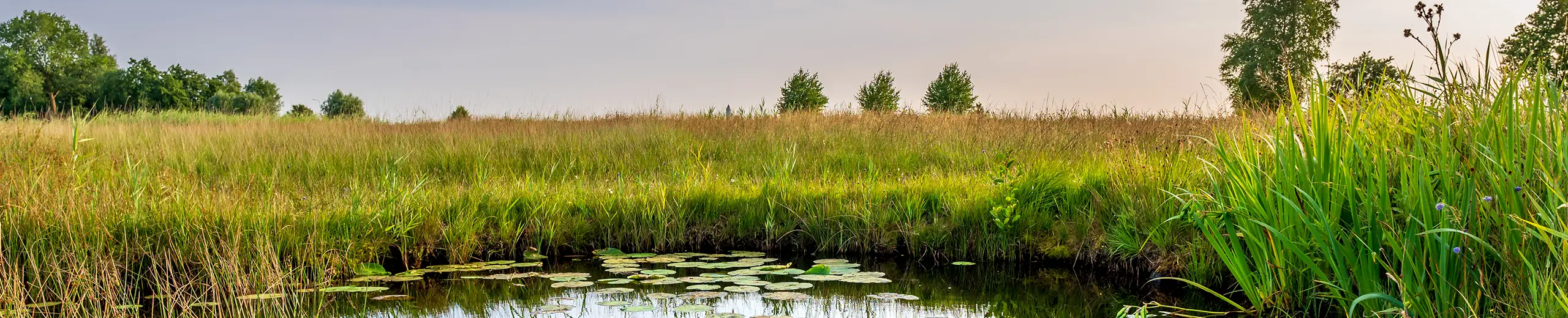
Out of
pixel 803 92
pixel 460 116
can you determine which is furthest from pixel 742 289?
pixel 803 92

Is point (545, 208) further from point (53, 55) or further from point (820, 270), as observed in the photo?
point (53, 55)

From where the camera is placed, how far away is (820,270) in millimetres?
4555

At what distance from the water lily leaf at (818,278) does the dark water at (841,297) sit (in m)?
0.04

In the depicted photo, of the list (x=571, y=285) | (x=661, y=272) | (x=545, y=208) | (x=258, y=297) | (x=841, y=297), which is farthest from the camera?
(x=545, y=208)

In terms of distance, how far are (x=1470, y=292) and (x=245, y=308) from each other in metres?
4.44

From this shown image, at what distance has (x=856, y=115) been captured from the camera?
1275cm

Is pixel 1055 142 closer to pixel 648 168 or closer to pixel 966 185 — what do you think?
pixel 966 185

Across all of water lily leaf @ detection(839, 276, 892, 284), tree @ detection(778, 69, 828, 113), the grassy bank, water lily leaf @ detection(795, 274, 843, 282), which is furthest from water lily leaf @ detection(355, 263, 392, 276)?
tree @ detection(778, 69, 828, 113)

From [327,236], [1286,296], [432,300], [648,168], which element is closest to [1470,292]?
[1286,296]

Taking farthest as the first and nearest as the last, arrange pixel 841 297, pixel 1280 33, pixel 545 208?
1. pixel 1280 33
2. pixel 545 208
3. pixel 841 297

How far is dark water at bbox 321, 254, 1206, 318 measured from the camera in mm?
3889

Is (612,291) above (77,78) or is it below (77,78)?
below

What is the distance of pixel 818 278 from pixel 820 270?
0.15 feet

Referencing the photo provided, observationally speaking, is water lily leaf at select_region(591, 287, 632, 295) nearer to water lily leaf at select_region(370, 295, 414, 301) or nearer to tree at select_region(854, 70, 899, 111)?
water lily leaf at select_region(370, 295, 414, 301)
